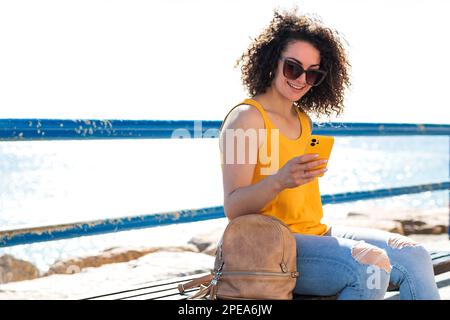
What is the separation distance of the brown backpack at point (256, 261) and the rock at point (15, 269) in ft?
19.1

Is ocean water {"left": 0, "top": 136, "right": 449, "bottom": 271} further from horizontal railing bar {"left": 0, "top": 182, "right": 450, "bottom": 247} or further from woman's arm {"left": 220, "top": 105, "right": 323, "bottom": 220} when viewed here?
woman's arm {"left": 220, "top": 105, "right": 323, "bottom": 220}

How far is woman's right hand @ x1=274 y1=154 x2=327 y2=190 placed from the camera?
2557mm

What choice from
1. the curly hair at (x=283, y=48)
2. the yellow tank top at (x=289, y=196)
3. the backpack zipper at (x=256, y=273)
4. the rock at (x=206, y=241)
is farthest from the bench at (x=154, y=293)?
the rock at (x=206, y=241)

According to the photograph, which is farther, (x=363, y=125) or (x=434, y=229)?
(x=434, y=229)

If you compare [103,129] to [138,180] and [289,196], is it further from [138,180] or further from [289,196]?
[138,180]

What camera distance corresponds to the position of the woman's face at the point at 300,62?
2953 mm

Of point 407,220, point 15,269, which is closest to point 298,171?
point 15,269

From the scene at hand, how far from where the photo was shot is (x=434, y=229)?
9.30 meters

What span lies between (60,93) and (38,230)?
47.1 metres

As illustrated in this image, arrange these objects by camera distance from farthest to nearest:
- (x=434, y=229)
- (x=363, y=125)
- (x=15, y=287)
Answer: (x=434, y=229), (x=363, y=125), (x=15, y=287)

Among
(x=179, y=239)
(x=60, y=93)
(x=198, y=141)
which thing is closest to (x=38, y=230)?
(x=198, y=141)

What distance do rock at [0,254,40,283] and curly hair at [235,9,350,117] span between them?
561 cm

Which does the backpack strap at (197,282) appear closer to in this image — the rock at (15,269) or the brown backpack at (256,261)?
the brown backpack at (256,261)
